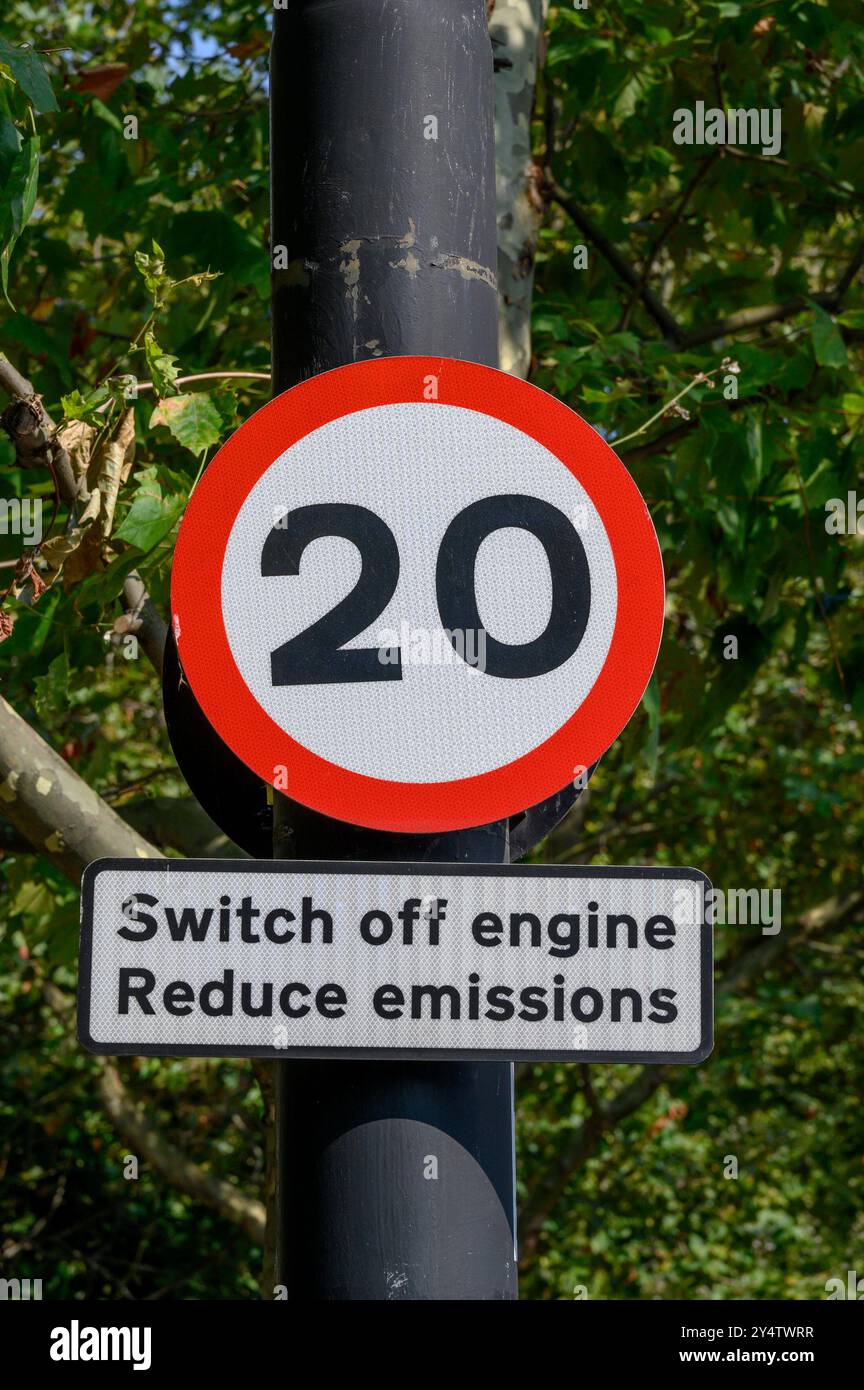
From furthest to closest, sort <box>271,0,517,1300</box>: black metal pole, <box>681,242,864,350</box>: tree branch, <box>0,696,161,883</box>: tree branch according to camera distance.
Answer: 1. <box>681,242,864,350</box>: tree branch
2. <box>0,696,161,883</box>: tree branch
3. <box>271,0,517,1300</box>: black metal pole

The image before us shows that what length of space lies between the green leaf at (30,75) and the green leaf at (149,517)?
1.98 ft

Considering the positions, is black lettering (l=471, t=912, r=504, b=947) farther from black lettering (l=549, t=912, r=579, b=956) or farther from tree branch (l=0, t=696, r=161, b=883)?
tree branch (l=0, t=696, r=161, b=883)

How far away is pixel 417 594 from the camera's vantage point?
1.55 m

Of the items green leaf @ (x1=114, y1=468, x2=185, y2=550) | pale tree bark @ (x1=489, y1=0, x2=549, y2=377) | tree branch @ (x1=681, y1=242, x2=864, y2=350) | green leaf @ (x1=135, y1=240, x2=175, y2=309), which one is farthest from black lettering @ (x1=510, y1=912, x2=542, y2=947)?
tree branch @ (x1=681, y1=242, x2=864, y2=350)

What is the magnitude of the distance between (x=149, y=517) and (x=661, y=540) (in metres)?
2.30

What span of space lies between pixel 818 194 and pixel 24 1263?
286 inches

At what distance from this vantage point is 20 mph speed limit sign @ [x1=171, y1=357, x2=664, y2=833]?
153 cm

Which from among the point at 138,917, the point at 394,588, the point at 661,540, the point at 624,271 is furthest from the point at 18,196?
the point at 624,271

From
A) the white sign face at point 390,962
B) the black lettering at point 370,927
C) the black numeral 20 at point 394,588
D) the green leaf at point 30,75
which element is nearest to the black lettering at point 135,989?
the white sign face at point 390,962

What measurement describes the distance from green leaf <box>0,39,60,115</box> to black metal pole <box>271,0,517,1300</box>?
678 mm

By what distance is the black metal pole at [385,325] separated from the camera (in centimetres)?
143

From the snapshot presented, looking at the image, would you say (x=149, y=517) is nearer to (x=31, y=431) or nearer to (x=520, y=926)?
(x=31, y=431)

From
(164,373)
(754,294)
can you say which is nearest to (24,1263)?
(754,294)
